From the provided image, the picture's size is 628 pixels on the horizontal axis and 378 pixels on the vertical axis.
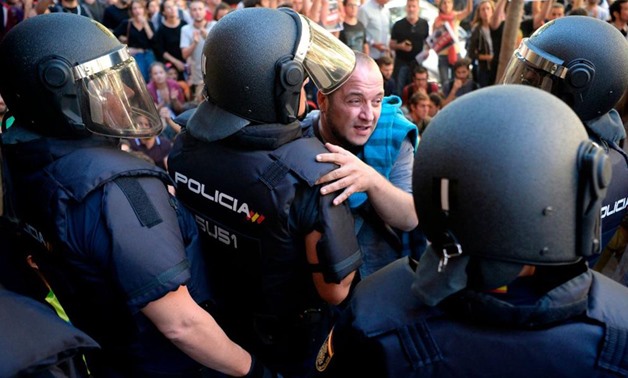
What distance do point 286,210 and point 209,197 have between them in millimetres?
327

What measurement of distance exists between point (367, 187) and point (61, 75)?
42.1 inches

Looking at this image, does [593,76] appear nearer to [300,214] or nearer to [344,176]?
[344,176]

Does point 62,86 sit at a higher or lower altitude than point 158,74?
higher

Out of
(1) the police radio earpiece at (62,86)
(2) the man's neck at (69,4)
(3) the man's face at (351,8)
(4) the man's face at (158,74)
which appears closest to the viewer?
(1) the police radio earpiece at (62,86)

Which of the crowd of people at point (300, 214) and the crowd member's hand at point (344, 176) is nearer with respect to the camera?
the crowd of people at point (300, 214)

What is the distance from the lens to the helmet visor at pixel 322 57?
2029mm

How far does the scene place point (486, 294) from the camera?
1.33 meters

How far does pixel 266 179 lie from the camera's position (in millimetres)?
1920

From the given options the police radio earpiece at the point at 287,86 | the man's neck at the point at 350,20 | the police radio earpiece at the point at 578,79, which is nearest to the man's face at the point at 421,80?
the man's neck at the point at 350,20

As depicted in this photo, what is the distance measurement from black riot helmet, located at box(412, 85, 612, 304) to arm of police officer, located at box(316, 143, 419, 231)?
61cm

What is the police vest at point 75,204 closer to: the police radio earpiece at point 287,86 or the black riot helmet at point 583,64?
the police radio earpiece at point 287,86

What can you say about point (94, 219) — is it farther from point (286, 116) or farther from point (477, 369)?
point (477, 369)

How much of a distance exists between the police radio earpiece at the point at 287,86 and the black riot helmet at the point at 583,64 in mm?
1018

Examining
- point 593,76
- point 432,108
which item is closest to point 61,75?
point 593,76
